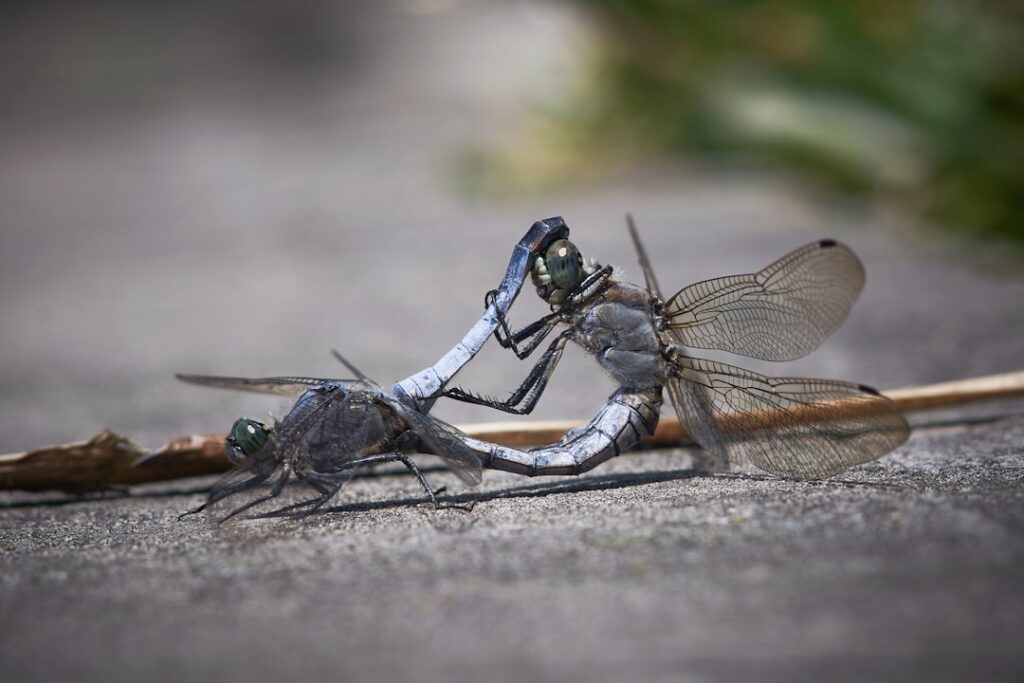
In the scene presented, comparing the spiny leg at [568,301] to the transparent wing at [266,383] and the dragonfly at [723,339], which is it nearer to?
the dragonfly at [723,339]

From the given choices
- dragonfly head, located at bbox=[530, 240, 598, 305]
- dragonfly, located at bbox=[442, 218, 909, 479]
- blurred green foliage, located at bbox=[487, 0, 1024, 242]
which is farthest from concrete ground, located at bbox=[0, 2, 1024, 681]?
dragonfly head, located at bbox=[530, 240, 598, 305]

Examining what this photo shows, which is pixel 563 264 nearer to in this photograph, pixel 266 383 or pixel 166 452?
pixel 266 383

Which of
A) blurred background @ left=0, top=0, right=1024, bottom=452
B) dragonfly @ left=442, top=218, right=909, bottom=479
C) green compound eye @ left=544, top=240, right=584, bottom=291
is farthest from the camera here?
blurred background @ left=0, top=0, right=1024, bottom=452

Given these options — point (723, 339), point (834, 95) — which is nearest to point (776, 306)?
point (723, 339)

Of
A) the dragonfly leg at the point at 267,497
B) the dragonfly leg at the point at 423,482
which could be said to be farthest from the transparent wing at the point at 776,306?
the dragonfly leg at the point at 267,497

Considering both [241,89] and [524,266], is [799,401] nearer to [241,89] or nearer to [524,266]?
[524,266]

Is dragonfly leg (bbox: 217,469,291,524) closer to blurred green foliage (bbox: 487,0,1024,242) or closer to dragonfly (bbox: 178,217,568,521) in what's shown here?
dragonfly (bbox: 178,217,568,521)

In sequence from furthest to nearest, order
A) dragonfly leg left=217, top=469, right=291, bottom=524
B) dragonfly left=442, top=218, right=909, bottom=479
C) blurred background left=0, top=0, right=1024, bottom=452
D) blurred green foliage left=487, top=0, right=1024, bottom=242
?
blurred green foliage left=487, top=0, right=1024, bottom=242 → blurred background left=0, top=0, right=1024, bottom=452 → dragonfly left=442, top=218, right=909, bottom=479 → dragonfly leg left=217, top=469, right=291, bottom=524
